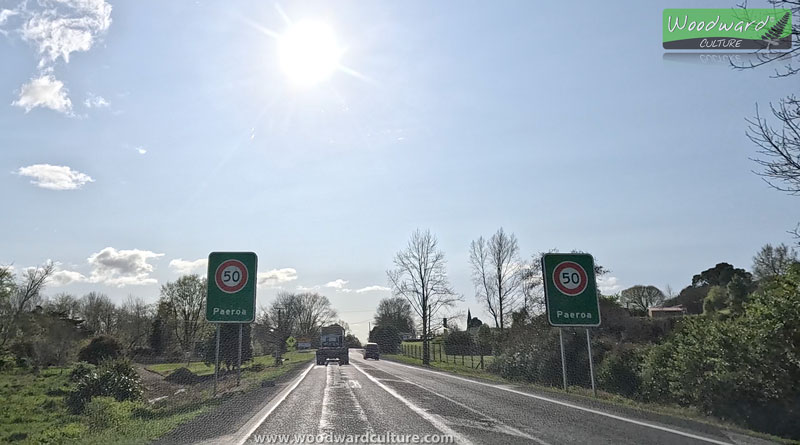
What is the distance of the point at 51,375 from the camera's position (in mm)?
27781

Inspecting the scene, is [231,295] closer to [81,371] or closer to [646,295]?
[81,371]

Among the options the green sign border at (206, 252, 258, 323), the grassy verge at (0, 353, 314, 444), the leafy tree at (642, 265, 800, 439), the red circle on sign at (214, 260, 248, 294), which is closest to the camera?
the grassy verge at (0, 353, 314, 444)

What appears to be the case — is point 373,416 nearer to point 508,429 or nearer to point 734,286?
point 508,429

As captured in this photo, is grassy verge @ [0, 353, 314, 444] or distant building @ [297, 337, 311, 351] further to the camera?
distant building @ [297, 337, 311, 351]

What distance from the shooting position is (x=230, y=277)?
14.8 meters

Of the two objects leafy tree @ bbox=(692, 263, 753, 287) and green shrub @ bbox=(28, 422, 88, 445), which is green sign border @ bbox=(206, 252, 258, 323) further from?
leafy tree @ bbox=(692, 263, 753, 287)

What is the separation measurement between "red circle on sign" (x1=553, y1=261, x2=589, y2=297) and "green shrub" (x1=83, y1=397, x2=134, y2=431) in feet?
40.0

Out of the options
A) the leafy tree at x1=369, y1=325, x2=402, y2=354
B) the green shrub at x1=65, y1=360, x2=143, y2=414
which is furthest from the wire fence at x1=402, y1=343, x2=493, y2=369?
the green shrub at x1=65, y1=360, x2=143, y2=414

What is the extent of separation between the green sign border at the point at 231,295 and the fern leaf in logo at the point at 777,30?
13.6m

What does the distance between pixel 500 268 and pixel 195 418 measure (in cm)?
3841

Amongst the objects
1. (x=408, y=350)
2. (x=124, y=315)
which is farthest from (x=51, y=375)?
(x=408, y=350)

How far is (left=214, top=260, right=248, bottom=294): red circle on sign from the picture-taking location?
14711 mm

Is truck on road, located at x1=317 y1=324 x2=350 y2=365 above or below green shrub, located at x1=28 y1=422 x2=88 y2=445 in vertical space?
below

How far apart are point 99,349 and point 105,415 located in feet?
76.6
